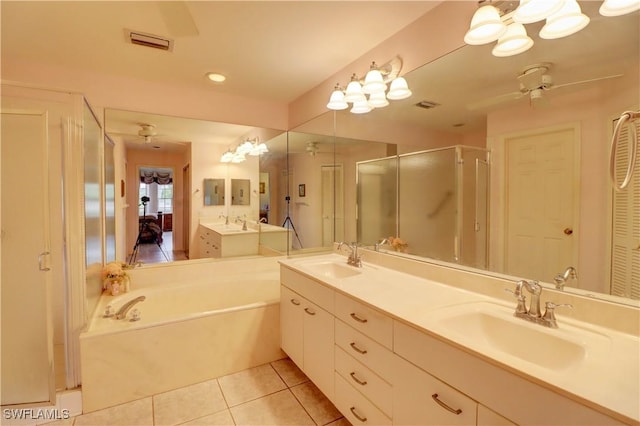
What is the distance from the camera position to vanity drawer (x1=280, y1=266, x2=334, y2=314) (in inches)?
63.8

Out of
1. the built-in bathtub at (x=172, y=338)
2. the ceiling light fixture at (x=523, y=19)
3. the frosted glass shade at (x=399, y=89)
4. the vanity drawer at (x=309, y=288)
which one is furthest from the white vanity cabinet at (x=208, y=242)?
the ceiling light fixture at (x=523, y=19)

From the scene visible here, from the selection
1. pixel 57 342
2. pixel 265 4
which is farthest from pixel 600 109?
pixel 57 342

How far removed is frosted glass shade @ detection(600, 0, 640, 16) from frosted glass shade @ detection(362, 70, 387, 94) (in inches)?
40.9

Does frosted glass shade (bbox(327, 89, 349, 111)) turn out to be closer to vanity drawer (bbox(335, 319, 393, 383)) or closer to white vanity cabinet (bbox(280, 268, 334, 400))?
white vanity cabinet (bbox(280, 268, 334, 400))

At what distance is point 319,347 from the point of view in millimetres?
1696

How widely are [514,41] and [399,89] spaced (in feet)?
2.15

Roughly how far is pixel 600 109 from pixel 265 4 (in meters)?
1.60

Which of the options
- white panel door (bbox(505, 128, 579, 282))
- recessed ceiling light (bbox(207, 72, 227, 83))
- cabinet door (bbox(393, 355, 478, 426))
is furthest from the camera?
recessed ceiling light (bbox(207, 72, 227, 83))

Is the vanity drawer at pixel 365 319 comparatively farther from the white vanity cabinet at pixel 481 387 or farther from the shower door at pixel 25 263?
the shower door at pixel 25 263

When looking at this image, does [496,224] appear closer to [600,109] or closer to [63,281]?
[600,109]

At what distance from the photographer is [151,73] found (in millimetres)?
2361

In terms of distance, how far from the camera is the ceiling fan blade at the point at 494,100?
133cm

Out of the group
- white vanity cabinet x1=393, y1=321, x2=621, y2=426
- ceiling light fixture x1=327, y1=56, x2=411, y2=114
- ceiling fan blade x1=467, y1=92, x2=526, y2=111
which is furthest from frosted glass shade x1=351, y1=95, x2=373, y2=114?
white vanity cabinet x1=393, y1=321, x2=621, y2=426

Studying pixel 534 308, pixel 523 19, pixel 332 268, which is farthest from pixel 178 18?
pixel 534 308
